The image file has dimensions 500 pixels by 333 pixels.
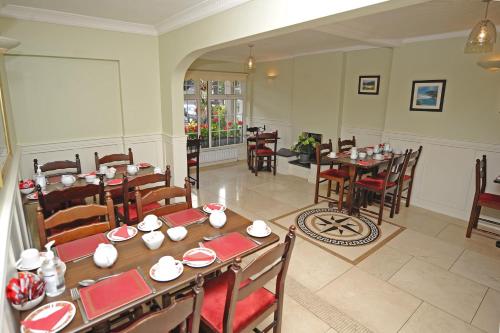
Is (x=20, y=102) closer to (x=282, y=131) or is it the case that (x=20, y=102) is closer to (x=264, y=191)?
(x=264, y=191)

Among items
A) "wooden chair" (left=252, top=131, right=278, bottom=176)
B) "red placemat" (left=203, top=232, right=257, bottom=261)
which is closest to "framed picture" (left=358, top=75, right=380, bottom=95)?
"wooden chair" (left=252, top=131, right=278, bottom=176)

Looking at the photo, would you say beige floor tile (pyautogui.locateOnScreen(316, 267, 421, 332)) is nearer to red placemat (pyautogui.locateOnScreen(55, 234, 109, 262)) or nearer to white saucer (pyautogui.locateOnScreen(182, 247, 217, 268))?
white saucer (pyautogui.locateOnScreen(182, 247, 217, 268))

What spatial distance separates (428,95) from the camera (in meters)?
4.32

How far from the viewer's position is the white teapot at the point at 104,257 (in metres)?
1.56

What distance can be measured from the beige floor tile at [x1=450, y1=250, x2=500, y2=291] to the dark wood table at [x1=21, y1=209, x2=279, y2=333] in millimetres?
2277

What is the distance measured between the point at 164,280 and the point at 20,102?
3300 mm

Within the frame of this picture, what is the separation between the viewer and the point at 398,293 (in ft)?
8.39

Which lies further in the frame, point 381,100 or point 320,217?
point 381,100

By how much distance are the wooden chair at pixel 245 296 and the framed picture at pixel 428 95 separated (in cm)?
389

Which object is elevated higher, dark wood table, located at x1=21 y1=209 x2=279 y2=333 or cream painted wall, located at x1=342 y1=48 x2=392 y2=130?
cream painted wall, located at x1=342 y1=48 x2=392 y2=130

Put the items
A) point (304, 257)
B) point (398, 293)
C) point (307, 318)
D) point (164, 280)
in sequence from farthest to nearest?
point (304, 257) → point (398, 293) → point (307, 318) → point (164, 280)

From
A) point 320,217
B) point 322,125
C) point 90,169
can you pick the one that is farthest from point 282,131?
point 90,169

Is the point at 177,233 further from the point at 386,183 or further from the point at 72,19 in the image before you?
the point at 72,19

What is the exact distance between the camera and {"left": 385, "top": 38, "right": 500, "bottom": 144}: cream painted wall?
12.5ft
